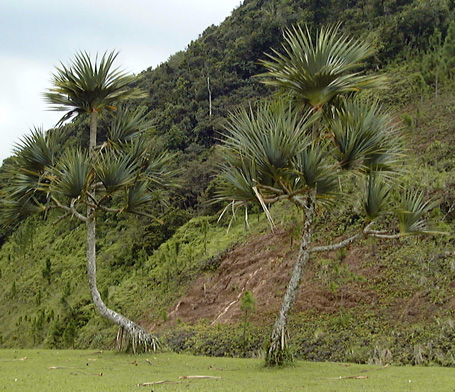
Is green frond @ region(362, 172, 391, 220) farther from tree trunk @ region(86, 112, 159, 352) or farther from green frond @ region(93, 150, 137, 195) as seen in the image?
tree trunk @ region(86, 112, 159, 352)

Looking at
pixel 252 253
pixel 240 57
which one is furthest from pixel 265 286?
pixel 240 57

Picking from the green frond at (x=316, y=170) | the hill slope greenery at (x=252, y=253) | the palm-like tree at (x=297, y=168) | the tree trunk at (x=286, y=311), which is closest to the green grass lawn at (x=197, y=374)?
the tree trunk at (x=286, y=311)

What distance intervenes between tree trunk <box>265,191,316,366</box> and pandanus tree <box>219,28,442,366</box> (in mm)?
16

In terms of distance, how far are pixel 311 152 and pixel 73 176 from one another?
4779 mm

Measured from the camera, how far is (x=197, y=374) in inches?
284

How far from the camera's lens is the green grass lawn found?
559 cm

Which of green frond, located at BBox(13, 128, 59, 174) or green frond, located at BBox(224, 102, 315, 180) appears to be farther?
green frond, located at BBox(13, 128, 59, 174)

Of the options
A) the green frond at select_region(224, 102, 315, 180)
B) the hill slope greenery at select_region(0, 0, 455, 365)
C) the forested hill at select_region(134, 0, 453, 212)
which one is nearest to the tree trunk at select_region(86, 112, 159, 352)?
the hill slope greenery at select_region(0, 0, 455, 365)

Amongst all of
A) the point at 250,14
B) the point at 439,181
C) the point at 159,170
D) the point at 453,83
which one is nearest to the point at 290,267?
the point at 439,181

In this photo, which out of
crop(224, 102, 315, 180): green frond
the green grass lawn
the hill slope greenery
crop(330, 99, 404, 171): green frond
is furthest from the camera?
the hill slope greenery

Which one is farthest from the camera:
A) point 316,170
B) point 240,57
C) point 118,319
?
point 240,57

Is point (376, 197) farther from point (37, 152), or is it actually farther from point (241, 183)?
point (37, 152)

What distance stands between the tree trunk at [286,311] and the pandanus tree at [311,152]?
0.02 m

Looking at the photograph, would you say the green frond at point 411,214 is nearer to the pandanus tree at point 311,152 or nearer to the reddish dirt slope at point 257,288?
the pandanus tree at point 311,152
